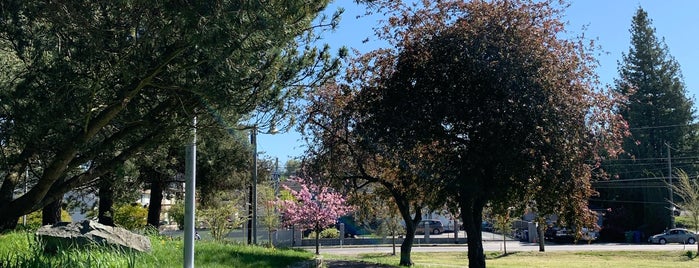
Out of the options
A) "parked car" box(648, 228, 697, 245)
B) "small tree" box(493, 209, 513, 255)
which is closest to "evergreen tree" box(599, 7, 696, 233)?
"parked car" box(648, 228, 697, 245)

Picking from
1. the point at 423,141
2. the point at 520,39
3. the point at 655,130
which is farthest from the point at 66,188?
the point at 655,130

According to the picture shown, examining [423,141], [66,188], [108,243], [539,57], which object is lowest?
[108,243]

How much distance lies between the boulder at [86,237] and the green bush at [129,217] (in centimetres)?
1801

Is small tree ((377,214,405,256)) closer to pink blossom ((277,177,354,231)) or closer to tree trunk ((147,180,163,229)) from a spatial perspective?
pink blossom ((277,177,354,231))

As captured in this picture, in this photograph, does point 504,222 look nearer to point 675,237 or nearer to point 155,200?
point 155,200

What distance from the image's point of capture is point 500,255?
3538 cm

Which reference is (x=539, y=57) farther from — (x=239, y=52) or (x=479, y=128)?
(x=239, y=52)

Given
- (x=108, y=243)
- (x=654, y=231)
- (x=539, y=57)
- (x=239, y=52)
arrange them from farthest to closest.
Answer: (x=654, y=231), (x=539, y=57), (x=108, y=243), (x=239, y=52)

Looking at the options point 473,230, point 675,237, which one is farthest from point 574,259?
point 675,237

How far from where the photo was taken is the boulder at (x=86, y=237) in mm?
9017

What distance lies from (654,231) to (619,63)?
57.5 feet

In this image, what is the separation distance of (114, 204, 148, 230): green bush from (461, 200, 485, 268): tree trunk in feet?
55.6

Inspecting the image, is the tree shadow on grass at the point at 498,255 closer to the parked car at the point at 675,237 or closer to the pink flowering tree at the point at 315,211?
the pink flowering tree at the point at 315,211

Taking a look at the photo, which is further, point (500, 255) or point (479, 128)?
point (500, 255)
